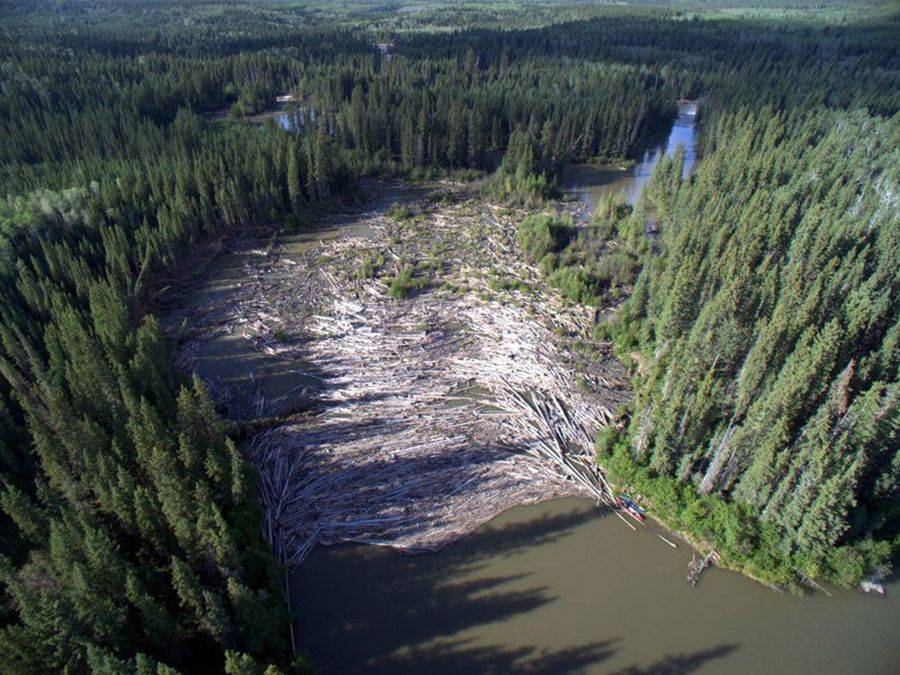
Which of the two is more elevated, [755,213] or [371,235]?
[755,213]

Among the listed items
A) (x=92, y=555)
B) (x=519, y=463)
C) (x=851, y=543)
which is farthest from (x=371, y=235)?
(x=851, y=543)

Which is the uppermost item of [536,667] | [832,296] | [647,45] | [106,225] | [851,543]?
[647,45]

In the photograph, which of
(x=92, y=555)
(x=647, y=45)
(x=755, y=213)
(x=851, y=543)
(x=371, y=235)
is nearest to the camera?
(x=92, y=555)

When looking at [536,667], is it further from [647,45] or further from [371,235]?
[647,45]

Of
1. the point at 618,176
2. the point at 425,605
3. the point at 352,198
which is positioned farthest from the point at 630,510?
the point at 618,176

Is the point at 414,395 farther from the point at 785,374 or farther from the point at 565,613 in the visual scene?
the point at 785,374

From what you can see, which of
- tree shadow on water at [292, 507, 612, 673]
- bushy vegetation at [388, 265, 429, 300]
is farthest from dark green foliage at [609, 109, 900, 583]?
bushy vegetation at [388, 265, 429, 300]
